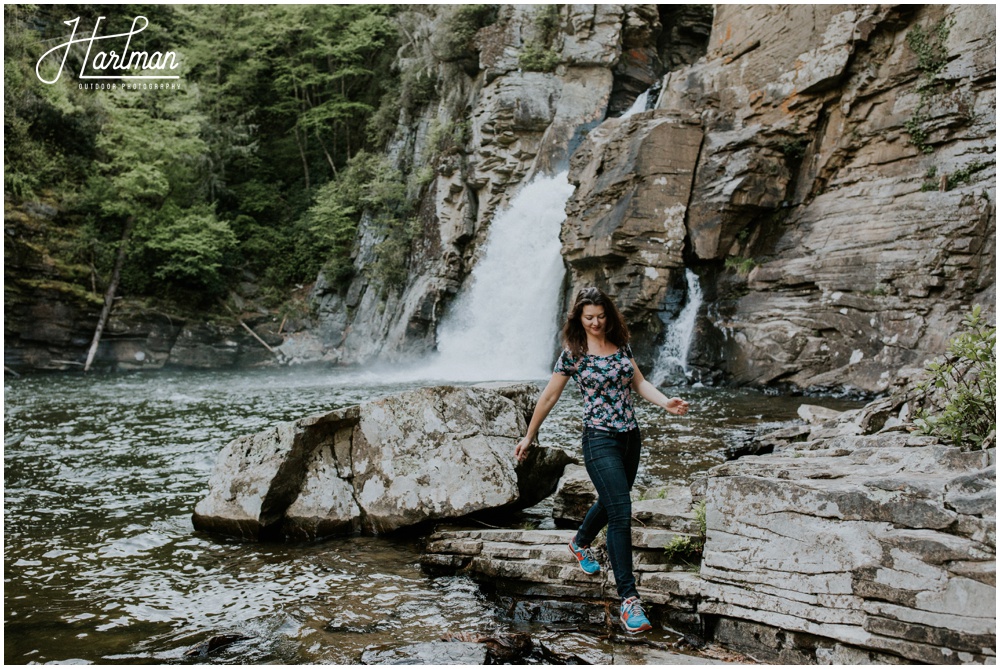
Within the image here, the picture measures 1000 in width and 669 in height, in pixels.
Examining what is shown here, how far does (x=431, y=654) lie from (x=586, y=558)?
123 centimetres

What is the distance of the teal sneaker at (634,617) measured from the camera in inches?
161

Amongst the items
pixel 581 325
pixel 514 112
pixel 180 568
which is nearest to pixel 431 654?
pixel 581 325

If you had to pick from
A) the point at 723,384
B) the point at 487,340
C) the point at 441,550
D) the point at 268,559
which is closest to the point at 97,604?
the point at 268,559

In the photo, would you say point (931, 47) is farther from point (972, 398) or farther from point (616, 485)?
point (616, 485)

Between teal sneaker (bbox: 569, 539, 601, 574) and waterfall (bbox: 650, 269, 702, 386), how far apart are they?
12445 millimetres

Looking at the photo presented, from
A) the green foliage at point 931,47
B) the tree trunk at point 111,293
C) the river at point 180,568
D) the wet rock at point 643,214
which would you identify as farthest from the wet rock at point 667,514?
the tree trunk at point 111,293

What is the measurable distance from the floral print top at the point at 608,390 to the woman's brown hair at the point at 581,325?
0.24 ft

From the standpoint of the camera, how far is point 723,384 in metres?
15.9

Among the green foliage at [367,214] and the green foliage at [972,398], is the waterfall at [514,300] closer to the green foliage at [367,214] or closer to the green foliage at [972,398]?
the green foliage at [367,214]

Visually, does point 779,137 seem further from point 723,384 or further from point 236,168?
point 236,168

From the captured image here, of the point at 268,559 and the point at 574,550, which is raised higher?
the point at 574,550

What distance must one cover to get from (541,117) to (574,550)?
22166mm

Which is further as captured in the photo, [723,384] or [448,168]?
[448,168]

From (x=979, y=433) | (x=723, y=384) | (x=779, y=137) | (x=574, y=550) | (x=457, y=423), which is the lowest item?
(x=574, y=550)
